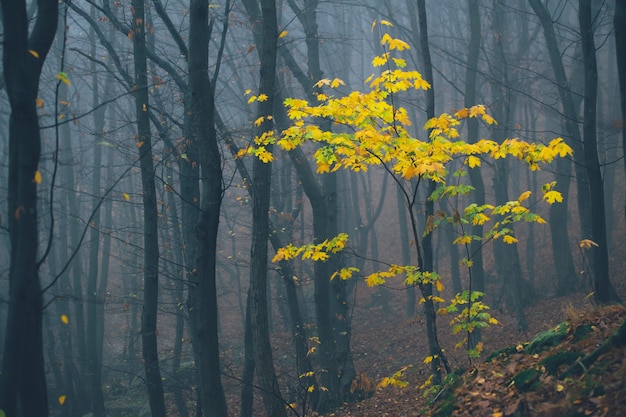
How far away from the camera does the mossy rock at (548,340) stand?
20.0 feet

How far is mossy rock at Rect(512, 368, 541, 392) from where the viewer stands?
521cm

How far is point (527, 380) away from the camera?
531 cm

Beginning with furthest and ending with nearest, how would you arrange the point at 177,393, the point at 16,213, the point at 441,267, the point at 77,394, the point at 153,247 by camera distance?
1. the point at 441,267
2. the point at 77,394
3. the point at 177,393
4. the point at 153,247
5. the point at 16,213

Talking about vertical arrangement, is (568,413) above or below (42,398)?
below

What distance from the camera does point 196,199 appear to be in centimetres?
1033

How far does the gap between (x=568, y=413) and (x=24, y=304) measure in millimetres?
4735

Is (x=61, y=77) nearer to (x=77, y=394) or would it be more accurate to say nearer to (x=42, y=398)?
(x=42, y=398)

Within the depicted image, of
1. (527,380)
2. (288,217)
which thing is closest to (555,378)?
(527,380)

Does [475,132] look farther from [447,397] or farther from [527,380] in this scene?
[527,380]

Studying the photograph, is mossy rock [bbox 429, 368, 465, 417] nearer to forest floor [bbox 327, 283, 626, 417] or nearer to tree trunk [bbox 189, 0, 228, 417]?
forest floor [bbox 327, 283, 626, 417]

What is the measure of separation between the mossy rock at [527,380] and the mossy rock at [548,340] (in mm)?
779

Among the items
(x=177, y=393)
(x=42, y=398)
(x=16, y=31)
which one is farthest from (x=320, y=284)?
(x=16, y=31)

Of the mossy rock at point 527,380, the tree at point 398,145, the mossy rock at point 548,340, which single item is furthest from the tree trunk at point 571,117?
the mossy rock at point 527,380

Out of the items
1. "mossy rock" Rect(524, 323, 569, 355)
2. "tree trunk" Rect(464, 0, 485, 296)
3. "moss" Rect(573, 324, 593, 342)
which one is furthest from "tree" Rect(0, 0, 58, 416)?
"tree trunk" Rect(464, 0, 485, 296)
